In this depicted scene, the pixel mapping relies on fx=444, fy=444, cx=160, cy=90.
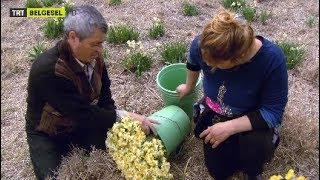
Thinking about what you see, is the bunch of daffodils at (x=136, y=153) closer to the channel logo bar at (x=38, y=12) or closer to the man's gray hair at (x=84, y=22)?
the man's gray hair at (x=84, y=22)

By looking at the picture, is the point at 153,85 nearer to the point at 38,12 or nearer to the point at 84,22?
the point at 84,22

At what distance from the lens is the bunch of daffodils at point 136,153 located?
2613 mm

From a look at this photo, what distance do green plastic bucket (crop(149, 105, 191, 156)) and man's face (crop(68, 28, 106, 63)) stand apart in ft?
2.20

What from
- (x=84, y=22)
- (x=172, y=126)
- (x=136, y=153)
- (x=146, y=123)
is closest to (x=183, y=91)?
(x=172, y=126)

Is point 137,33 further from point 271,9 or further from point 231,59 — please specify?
point 231,59

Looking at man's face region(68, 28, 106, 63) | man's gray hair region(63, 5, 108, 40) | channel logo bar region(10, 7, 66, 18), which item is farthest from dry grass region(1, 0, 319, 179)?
man's gray hair region(63, 5, 108, 40)

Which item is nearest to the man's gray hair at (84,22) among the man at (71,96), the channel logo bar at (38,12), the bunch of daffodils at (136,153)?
the man at (71,96)

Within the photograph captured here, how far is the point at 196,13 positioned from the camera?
5227 mm

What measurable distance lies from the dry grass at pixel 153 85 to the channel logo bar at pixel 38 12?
0.26ft

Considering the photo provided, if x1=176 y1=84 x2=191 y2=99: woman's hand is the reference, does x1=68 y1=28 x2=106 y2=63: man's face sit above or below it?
above

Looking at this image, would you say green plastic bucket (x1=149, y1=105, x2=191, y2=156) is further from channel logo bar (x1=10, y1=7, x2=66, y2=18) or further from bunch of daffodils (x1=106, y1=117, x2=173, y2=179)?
channel logo bar (x1=10, y1=7, x2=66, y2=18)

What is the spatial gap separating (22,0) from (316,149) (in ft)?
13.8

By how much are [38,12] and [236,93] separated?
135 inches

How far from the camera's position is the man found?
2.73 m
